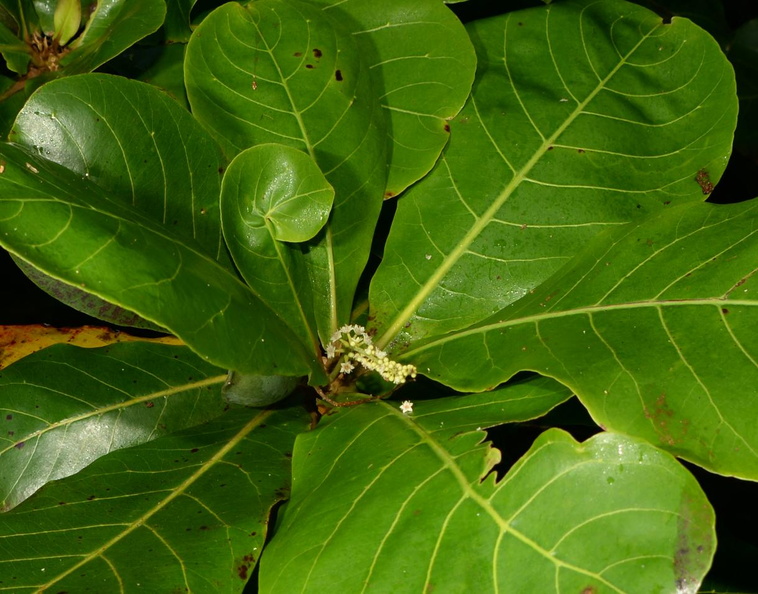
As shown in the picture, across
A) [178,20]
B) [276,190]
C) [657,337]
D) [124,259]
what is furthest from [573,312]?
[178,20]

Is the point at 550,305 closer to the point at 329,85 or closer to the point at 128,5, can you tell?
the point at 329,85

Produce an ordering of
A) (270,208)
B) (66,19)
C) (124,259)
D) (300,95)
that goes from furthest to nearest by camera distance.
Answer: (66,19)
(300,95)
(270,208)
(124,259)

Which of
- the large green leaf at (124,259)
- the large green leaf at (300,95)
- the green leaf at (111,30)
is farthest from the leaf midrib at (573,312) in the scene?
the green leaf at (111,30)

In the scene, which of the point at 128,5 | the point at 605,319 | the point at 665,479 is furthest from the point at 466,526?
the point at 128,5

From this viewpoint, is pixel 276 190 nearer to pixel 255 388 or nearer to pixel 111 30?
pixel 255 388

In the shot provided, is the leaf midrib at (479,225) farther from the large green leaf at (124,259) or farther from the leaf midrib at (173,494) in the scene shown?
the large green leaf at (124,259)

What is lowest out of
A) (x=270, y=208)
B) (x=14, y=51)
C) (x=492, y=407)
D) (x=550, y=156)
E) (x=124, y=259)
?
(x=492, y=407)
